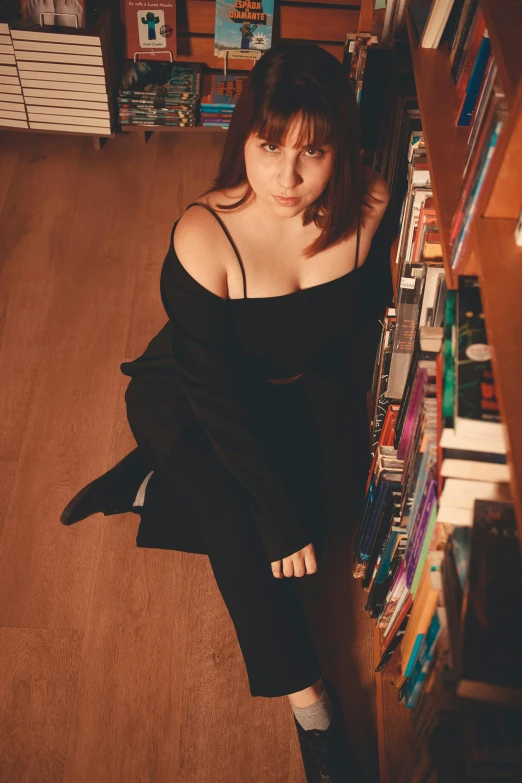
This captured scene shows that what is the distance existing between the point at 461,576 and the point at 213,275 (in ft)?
2.59

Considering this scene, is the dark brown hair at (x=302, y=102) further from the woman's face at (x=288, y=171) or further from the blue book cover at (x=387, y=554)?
the blue book cover at (x=387, y=554)

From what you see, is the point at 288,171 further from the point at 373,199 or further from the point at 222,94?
the point at 222,94

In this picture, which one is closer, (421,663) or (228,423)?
(421,663)

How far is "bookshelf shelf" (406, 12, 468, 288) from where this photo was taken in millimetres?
1128

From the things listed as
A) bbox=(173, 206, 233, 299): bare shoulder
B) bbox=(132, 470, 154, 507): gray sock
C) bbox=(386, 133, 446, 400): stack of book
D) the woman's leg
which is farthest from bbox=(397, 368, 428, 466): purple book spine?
bbox=(132, 470, 154, 507): gray sock

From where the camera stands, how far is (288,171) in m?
1.27

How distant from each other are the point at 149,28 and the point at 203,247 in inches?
66.8

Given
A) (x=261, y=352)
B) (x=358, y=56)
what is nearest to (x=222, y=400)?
(x=261, y=352)

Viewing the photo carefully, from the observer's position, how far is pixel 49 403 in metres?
2.11

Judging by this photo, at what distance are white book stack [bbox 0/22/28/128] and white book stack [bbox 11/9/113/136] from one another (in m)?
0.02

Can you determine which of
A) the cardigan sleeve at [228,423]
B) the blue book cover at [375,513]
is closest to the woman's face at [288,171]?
the cardigan sleeve at [228,423]

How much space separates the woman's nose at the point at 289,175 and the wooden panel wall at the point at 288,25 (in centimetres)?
176

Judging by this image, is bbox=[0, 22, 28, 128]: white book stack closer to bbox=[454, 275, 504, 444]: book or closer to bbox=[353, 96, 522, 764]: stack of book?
bbox=[353, 96, 522, 764]: stack of book

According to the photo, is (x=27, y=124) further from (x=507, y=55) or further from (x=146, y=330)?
(x=507, y=55)
